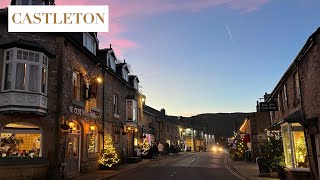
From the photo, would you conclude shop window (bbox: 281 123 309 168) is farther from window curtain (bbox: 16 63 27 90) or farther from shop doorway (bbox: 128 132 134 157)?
shop doorway (bbox: 128 132 134 157)

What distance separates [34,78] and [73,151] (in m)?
5.61

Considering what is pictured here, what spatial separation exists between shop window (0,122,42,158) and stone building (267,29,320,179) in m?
13.2

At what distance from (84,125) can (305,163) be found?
13.6 m

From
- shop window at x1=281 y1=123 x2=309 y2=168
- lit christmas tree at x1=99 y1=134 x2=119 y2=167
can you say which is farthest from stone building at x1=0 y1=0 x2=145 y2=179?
shop window at x1=281 y1=123 x2=309 y2=168

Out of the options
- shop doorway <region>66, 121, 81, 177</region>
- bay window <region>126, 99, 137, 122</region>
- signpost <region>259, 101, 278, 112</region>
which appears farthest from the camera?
bay window <region>126, 99, 137, 122</region>

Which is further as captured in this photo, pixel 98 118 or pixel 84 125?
pixel 98 118

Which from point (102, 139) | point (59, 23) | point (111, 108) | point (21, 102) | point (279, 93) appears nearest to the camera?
point (21, 102)

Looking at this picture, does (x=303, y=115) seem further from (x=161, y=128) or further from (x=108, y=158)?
(x=161, y=128)

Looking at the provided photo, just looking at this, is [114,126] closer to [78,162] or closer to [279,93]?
[78,162]

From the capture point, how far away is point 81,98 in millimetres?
21031

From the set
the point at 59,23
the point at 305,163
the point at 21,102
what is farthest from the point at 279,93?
the point at 21,102

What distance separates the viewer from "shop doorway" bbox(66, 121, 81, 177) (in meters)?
18.7

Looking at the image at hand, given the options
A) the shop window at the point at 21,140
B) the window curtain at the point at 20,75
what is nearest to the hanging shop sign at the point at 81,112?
the shop window at the point at 21,140

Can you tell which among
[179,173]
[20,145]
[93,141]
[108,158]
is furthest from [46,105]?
[179,173]
